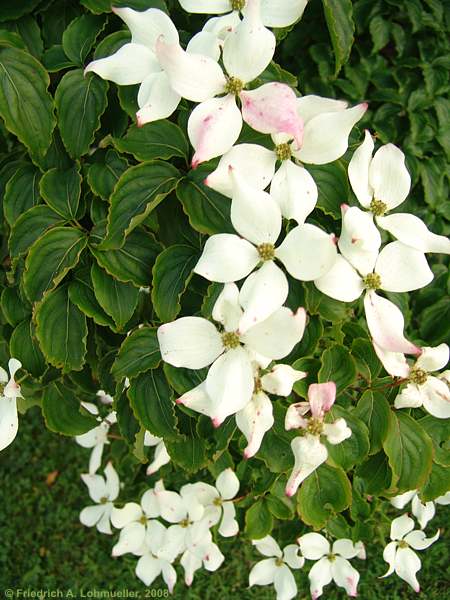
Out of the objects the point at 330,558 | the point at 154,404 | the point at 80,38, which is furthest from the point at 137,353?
the point at 330,558

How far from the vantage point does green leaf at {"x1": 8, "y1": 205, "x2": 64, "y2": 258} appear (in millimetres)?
864

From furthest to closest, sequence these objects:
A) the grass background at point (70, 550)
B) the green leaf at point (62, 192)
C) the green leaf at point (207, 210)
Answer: the grass background at point (70, 550)
the green leaf at point (62, 192)
the green leaf at point (207, 210)

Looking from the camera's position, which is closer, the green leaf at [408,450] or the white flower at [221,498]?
the green leaf at [408,450]

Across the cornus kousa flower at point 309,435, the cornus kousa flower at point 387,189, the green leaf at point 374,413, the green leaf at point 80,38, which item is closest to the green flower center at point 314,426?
the cornus kousa flower at point 309,435

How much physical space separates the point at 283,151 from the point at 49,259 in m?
0.31

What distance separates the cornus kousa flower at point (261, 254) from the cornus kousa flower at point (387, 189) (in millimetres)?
129

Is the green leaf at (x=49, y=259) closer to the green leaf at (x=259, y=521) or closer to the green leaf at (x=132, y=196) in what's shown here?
the green leaf at (x=132, y=196)

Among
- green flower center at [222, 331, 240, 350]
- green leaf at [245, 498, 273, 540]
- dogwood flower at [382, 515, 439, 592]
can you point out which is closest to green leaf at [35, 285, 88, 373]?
green flower center at [222, 331, 240, 350]

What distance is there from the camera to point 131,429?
0.93 metres

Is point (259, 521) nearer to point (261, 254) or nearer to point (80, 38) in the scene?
point (261, 254)

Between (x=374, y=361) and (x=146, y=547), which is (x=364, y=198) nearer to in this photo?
(x=374, y=361)

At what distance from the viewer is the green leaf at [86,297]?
0.83 meters

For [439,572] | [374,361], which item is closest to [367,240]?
[374,361]

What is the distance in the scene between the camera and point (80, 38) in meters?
0.88
